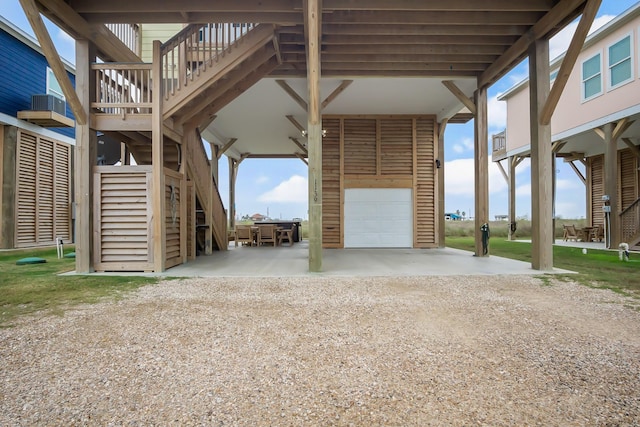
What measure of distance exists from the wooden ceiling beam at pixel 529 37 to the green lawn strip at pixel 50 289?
8393 mm

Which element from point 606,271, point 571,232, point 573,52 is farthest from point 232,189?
point 571,232

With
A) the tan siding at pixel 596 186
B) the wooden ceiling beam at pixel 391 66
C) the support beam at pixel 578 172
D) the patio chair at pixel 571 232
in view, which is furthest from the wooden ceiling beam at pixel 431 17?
the support beam at pixel 578 172

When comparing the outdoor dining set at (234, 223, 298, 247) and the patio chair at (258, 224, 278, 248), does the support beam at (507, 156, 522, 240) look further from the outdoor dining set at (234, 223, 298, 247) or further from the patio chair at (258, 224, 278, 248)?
the patio chair at (258, 224, 278, 248)

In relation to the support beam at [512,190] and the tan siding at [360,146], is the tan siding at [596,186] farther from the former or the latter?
the tan siding at [360,146]

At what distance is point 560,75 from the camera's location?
18.8ft

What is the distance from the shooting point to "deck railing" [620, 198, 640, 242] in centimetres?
994

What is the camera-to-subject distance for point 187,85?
6320 mm

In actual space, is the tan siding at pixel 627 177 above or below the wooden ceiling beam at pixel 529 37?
below

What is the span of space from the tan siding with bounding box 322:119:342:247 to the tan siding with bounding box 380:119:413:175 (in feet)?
5.16

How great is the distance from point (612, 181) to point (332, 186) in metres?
8.23

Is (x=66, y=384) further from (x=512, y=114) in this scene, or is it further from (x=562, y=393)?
(x=512, y=114)

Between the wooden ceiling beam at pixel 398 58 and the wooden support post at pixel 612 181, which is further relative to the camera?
the wooden support post at pixel 612 181

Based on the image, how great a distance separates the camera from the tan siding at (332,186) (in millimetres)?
11320

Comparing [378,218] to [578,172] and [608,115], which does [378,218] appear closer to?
[608,115]
